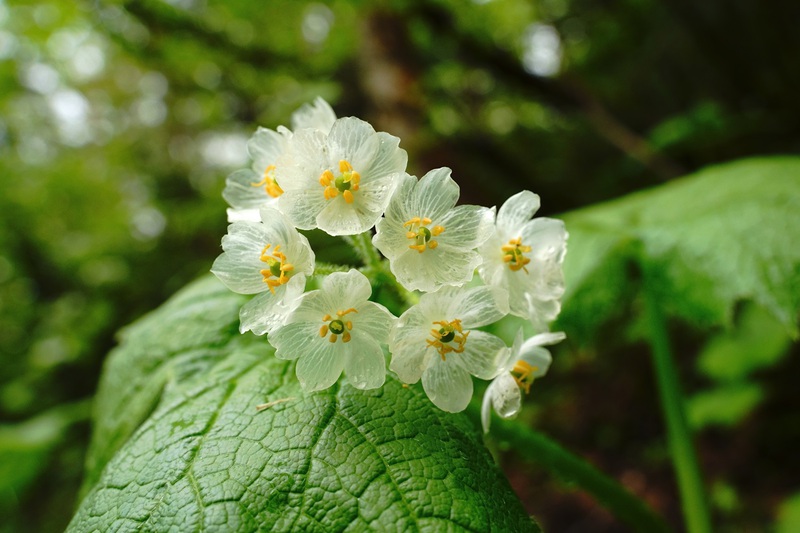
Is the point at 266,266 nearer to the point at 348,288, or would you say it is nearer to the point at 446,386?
the point at 348,288

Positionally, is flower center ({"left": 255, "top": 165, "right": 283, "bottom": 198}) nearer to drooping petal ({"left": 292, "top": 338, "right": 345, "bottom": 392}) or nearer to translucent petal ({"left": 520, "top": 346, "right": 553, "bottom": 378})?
drooping petal ({"left": 292, "top": 338, "right": 345, "bottom": 392})

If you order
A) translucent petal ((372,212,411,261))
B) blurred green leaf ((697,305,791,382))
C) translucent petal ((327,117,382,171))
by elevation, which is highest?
blurred green leaf ((697,305,791,382))

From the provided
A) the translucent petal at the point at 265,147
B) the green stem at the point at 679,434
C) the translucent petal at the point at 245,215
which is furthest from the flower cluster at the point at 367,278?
the green stem at the point at 679,434

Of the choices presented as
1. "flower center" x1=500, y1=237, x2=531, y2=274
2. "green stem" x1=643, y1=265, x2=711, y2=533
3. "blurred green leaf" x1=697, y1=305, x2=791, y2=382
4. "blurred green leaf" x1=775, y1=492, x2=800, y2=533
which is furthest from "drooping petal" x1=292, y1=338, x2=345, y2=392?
"blurred green leaf" x1=697, y1=305, x2=791, y2=382

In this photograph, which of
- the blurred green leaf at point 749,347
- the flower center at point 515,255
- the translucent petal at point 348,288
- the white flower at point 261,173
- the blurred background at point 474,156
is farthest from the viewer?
the blurred background at point 474,156

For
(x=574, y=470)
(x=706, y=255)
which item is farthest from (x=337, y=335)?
(x=706, y=255)

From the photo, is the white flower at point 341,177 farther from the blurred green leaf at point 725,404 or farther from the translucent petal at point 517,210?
the blurred green leaf at point 725,404

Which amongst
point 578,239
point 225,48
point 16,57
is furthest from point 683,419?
point 16,57
